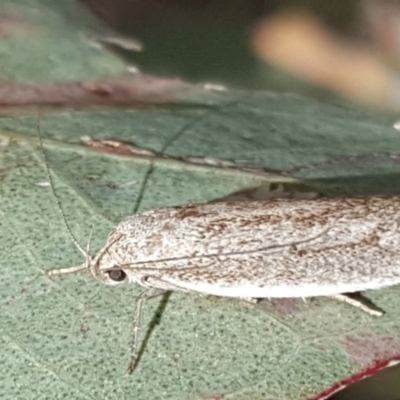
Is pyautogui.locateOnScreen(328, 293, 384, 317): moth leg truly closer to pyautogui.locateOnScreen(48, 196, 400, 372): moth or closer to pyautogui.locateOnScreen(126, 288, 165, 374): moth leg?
pyautogui.locateOnScreen(48, 196, 400, 372): moth

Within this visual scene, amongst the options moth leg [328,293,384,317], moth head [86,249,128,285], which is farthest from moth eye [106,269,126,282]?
moth leg [328,293,384,317]

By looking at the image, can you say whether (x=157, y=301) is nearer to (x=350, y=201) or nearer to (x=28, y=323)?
(x=28, y=323)

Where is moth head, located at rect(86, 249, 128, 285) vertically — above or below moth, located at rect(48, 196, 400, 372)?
below

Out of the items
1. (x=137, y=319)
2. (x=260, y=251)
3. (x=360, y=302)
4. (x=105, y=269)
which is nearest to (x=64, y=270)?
(x=105, y=269)

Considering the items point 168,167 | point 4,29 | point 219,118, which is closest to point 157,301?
point 168,167

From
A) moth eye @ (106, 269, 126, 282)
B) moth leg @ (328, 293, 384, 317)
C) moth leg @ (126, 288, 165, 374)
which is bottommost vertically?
moth leg @ (126, 288, 165, 374)

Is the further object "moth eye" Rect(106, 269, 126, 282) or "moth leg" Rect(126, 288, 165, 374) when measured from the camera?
"moth eye" Rect(106, 269, 126, 282)

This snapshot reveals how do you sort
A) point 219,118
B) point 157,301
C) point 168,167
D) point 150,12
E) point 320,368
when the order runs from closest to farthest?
point 320,368 → point 157,301 → point 168,167 → point 219,118 → point 150,12
